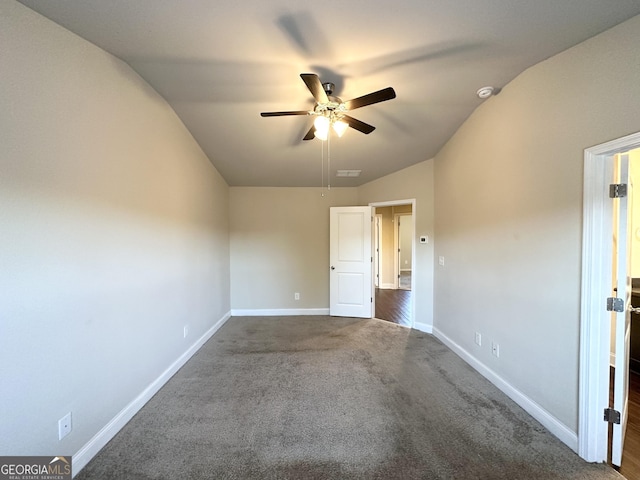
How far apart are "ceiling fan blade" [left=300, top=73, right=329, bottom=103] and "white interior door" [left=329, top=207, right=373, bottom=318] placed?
283cm

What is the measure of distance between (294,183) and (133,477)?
13.2 feet

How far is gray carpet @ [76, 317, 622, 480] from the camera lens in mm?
1610

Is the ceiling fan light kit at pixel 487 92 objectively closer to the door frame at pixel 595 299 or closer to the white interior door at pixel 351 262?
the door frame at pixel 595 299

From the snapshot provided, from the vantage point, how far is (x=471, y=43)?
1816 millimetres

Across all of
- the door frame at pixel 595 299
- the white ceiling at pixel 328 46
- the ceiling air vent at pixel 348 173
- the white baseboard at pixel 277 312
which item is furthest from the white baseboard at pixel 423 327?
the white ceiling at pixel 328 46

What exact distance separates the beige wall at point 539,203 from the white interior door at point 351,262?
1835 mm

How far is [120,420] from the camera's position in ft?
6.45

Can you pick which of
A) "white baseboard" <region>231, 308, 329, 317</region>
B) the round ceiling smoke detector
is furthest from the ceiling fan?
"white baseboard" <region>231, 308, 329, 317</region>

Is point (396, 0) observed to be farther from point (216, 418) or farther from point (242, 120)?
point (216, 418)

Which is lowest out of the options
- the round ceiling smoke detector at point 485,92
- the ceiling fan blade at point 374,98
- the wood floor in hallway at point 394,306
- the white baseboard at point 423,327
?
the wood floor in hallway at point 394,306

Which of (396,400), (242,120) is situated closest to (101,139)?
(242,120)

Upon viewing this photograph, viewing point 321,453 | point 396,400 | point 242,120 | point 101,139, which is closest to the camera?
point 321,453

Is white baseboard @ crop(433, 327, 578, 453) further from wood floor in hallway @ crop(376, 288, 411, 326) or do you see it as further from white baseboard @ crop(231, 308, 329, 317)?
white baseboard @ crop(231, 308, 329, 317)

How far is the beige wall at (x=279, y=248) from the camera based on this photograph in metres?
4.86
